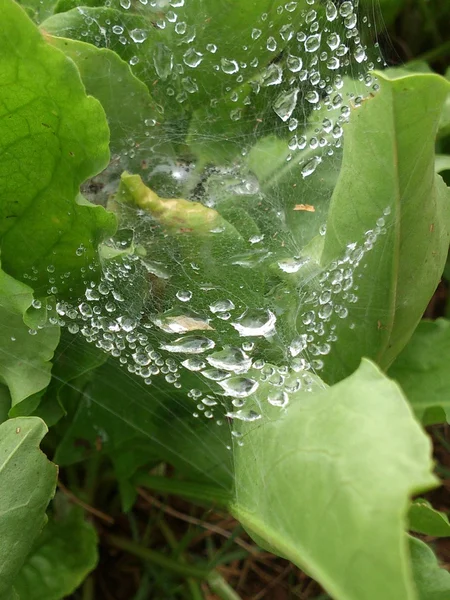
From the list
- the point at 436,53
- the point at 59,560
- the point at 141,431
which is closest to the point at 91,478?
the point at 59,560

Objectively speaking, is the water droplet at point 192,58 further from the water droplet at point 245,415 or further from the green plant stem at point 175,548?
the green plant stem at point 175,548

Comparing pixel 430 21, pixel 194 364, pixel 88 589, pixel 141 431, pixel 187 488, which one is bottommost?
pixel 88 589

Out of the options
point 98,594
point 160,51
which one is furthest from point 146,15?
point 98,594

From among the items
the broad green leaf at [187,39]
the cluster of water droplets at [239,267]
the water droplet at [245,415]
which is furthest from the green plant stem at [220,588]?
the broad green leaf at [187,39]

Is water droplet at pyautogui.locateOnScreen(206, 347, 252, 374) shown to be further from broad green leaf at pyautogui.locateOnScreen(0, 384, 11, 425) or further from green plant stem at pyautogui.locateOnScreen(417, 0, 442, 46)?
green plant stem at pyautogui.locateOnScreen(417, 0, 442, 46)

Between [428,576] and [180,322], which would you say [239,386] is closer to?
[180,322]

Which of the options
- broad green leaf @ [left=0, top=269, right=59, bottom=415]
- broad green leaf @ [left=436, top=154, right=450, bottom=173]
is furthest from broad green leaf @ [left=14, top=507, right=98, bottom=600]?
broad green leaf @ [left=436, top=154, right=450, bottom=173]
